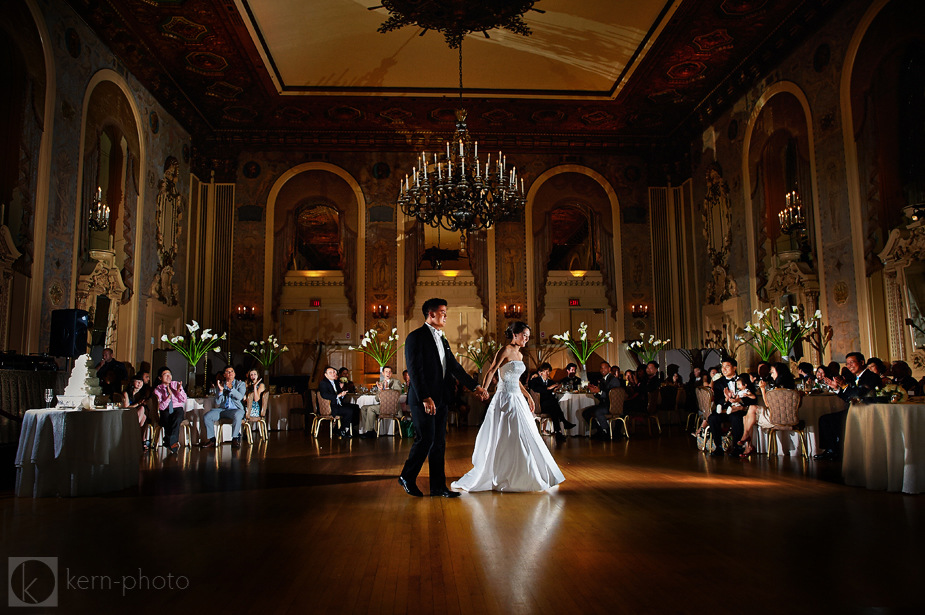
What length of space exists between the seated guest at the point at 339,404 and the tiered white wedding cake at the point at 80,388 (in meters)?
4.80

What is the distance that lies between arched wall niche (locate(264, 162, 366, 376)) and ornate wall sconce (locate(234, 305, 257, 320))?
0.30 metres

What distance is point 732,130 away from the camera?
12.9 m

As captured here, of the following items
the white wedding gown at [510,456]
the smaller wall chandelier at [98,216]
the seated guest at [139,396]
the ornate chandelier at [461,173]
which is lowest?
the white wedding gown at [510,456]

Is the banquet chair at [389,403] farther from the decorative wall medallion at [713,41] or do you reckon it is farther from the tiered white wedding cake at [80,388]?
the decorative wall medallion at [713,41]

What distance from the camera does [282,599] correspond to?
2.52 m

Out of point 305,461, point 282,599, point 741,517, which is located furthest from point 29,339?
point 741,517

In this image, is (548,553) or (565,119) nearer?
(548,553)

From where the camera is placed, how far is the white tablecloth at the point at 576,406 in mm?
10359

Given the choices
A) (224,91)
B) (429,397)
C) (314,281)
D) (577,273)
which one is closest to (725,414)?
(429,397)

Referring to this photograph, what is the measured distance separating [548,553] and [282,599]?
1.32 meters

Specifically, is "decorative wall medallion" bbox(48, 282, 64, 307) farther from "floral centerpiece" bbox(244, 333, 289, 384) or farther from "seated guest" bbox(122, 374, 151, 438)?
"floral centerpiece" bbox(244, 333, 289, 384)

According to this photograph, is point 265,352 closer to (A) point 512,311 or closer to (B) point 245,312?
(B) point 245,312

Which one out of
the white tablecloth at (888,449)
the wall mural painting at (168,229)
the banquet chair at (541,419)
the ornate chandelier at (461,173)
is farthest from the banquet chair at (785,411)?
the wall mural painting at (168,229)

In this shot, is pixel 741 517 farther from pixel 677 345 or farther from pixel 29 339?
pixel 677 345
